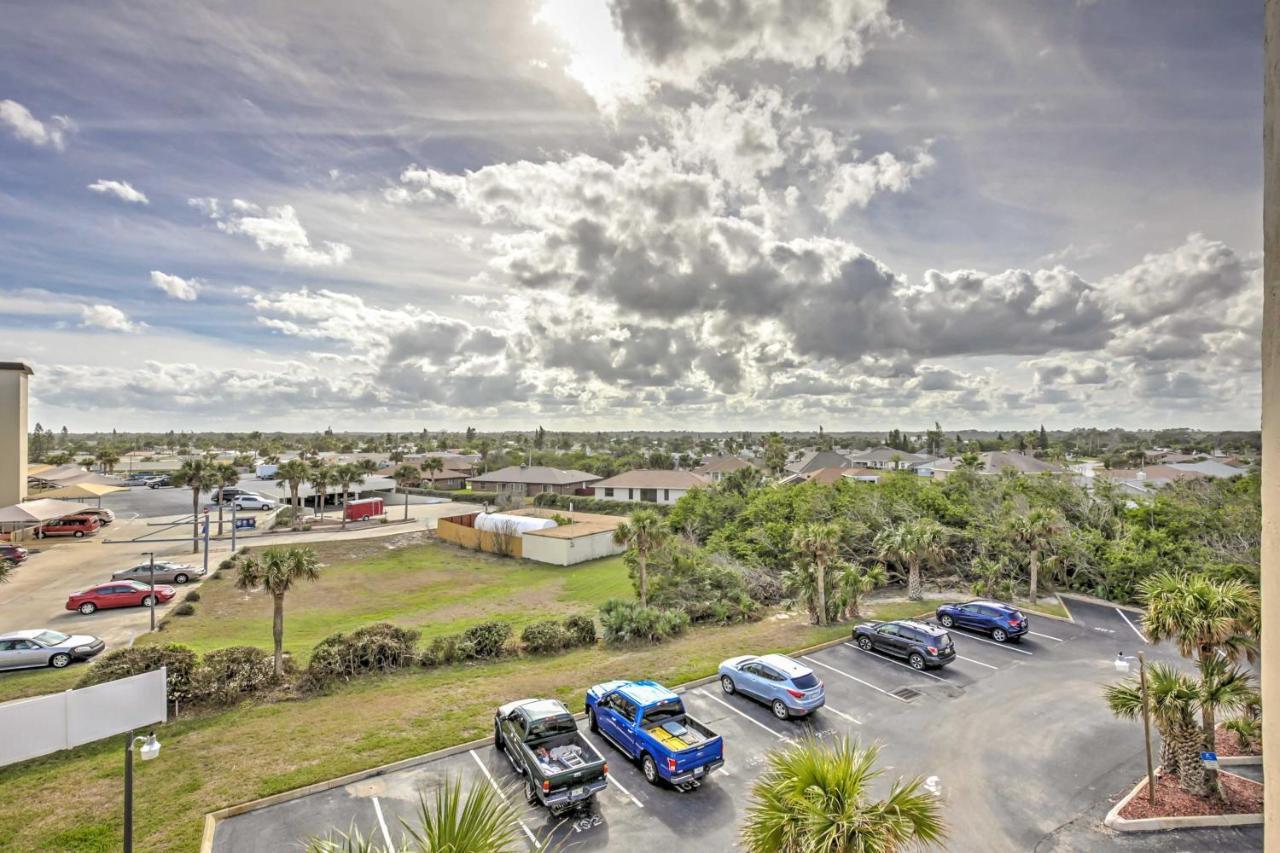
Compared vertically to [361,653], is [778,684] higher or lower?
higher

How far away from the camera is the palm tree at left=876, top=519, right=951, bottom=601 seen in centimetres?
2783

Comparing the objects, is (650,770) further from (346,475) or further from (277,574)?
(346,475)

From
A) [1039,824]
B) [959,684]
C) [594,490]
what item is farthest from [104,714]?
[594,490]

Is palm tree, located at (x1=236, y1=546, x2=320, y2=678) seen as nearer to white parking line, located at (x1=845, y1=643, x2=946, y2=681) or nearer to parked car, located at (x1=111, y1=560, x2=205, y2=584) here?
parked car, located at (x1=111, y1=560, x2=205, y2=584)

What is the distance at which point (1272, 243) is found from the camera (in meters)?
3.74

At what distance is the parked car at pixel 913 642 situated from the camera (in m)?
18.8

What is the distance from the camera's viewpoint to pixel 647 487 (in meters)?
68.8

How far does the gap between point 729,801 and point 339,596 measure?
2717cm

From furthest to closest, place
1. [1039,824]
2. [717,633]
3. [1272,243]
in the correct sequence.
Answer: [717,633], [1039,824], [1272,243]

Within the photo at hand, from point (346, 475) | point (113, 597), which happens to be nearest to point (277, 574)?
point (113, 597)

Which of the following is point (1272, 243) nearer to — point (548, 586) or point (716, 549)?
point (716, 549)

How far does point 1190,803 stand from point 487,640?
1910 centimetres

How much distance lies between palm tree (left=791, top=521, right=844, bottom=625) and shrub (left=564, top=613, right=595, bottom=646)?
367 inches

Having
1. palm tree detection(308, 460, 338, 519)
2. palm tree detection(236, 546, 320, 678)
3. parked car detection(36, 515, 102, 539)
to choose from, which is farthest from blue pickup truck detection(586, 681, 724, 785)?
palm tree detection(308, 460, 338, 519)
